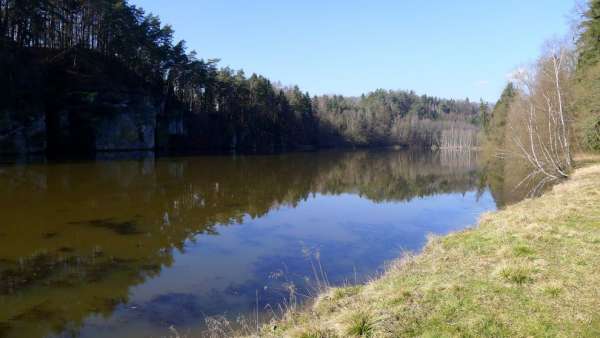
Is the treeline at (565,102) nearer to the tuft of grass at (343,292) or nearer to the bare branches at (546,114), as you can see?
the bare branches at (546,114)

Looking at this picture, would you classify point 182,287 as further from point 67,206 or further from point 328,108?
point 328,108

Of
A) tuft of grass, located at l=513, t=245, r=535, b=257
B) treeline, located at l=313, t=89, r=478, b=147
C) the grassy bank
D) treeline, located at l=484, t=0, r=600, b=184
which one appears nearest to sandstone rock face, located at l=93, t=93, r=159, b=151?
treeline, located at l=484, t=0, r=600, b=184

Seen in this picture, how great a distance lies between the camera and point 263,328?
19.8 feet

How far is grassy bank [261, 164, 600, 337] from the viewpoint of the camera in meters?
4.71

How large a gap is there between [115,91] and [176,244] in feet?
137

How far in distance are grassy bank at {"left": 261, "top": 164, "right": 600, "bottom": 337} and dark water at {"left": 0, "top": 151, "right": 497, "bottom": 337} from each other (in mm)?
2245

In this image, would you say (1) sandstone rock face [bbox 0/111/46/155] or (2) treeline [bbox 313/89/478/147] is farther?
(2) treeline [bbox 313/89/478/147]

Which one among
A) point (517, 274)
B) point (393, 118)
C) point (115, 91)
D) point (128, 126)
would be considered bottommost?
point (517, 274)

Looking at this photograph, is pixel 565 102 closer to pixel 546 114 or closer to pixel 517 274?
pixel 546 114

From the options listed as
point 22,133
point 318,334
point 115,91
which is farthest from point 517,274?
point 115,91

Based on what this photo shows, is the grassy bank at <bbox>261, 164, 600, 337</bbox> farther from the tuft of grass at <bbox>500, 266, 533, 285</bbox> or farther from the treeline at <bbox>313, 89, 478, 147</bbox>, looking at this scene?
the treeline at <bbox>313, 89, 478, 147</bbox>

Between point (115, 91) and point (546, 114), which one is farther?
point (115, 91)

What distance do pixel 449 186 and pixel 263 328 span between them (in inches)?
1078

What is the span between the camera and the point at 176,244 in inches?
490
